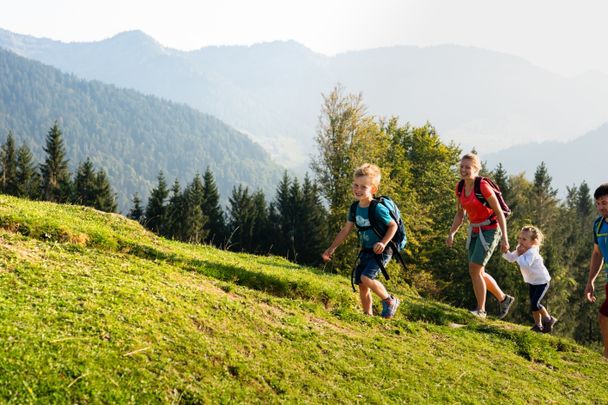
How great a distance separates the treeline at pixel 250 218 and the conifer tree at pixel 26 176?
17.5 meters

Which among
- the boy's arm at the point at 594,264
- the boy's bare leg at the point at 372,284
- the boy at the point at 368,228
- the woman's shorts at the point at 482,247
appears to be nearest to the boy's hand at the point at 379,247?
the boy at the point at 368,228

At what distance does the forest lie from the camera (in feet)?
111

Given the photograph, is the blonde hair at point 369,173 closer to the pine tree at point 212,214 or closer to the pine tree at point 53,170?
the pine tree at point 212,214

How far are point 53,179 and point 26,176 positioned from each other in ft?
16.9

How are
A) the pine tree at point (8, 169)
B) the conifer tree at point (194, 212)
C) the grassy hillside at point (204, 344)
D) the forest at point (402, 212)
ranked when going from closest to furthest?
the grassy hillside at point (204, 344) → the forest at point (402, 212) → the conifer tree at point (194, 212) → the pine tree at point (8, 169)

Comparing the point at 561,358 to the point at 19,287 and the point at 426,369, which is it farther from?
the point at 19,287

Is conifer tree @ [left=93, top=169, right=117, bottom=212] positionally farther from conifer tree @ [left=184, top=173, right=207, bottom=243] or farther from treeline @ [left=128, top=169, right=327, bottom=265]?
conifer tree @ [left=184, top=173, right=207, bottom=243]

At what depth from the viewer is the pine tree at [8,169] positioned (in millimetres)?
75312

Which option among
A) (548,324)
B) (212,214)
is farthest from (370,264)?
(212,214)

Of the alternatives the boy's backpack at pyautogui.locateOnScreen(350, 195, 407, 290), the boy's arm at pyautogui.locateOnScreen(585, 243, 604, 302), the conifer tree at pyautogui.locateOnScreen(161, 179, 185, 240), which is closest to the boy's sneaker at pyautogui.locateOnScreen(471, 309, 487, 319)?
the boy's arm at pyautogui.locateOnScreen(585, 243, 604, 302)

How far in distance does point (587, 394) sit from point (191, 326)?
24.3 feet

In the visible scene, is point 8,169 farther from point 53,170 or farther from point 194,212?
point 194,212

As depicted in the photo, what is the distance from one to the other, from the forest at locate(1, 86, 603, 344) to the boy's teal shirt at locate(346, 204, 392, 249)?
4.49 m

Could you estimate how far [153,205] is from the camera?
7244 cm
